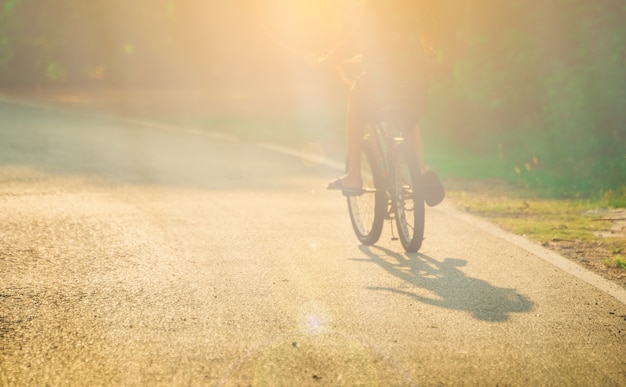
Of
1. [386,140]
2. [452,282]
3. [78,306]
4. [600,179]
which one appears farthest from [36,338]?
[600,179]

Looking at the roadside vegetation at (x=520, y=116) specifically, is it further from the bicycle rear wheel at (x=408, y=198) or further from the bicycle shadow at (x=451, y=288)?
the bicycle shadow at (x=451, y=288)

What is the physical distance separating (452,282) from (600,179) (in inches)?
219

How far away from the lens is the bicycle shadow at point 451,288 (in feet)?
19.5

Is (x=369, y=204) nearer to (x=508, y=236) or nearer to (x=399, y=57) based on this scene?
(x=508, y=236)

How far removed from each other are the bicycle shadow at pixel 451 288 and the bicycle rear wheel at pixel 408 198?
144 millimetres

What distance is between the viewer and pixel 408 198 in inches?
293

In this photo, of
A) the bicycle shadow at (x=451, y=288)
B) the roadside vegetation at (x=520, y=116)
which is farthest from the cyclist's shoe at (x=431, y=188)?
the roadside vegetation at (x=520, y=116)

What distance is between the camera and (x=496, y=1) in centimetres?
1389

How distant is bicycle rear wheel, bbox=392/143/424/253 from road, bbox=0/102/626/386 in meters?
0.15

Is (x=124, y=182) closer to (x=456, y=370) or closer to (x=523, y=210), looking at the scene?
(x=523, y=210)

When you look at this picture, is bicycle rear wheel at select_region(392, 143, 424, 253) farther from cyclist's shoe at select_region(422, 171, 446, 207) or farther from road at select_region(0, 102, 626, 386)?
road at select_region(0, 102, 626, 386)

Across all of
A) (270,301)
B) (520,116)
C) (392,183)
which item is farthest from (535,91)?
(270,301)

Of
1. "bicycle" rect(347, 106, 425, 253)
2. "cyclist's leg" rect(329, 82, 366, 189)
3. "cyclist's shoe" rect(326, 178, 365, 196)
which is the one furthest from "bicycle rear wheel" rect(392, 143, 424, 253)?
"cyclist's leg" rect(329, 82, 366, 189)

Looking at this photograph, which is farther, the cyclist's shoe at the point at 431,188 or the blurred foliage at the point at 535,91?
the blurred foliage at the point at 535,91
